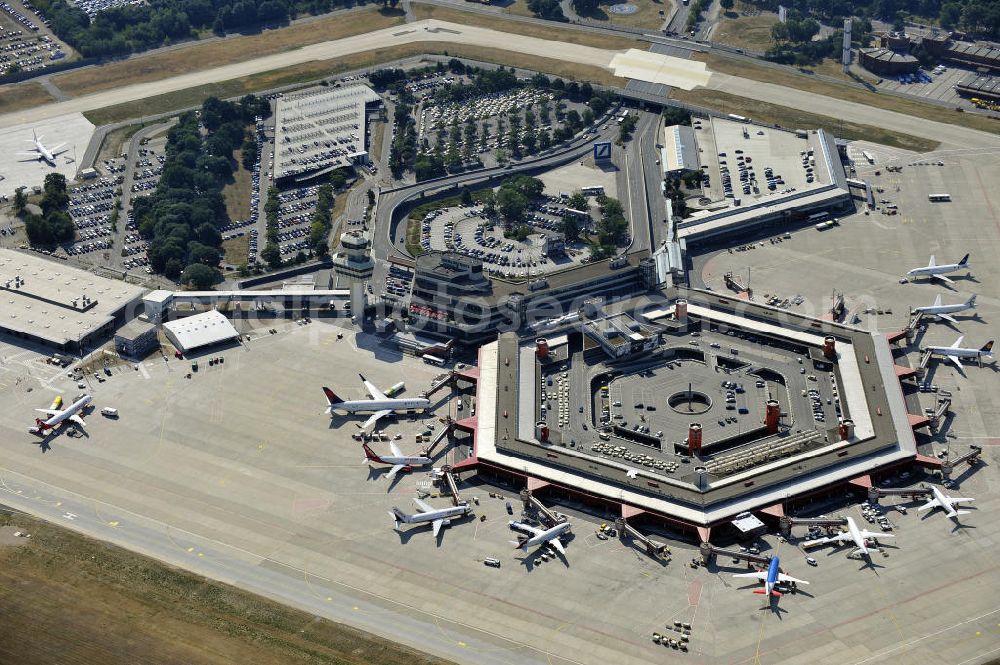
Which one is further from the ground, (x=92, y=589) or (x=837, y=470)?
(x=837, y=470)

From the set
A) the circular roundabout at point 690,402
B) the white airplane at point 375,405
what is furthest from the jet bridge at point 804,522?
the white airplane at point 375,405

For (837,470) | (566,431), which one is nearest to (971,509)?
(837,470)

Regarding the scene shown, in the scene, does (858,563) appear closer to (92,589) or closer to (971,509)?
(971,509)

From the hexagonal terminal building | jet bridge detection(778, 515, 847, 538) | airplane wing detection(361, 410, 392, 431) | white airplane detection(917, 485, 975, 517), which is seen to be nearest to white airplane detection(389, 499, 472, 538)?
the hexagonal terminal building

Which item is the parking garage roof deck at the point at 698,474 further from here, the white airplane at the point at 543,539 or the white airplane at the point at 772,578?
the white airplane at the point at 772,578

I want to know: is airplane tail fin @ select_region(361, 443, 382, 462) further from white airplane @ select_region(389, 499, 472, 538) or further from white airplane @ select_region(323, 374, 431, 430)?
white airplane @ select_region(389, 499, 472, 538)

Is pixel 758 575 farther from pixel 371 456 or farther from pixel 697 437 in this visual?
pixel 371 456

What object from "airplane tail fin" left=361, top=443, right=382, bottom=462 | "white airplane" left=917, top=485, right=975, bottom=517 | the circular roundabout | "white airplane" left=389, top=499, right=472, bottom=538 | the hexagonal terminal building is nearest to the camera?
"white airplane" left=917, top=485, right=975, bottom=517
